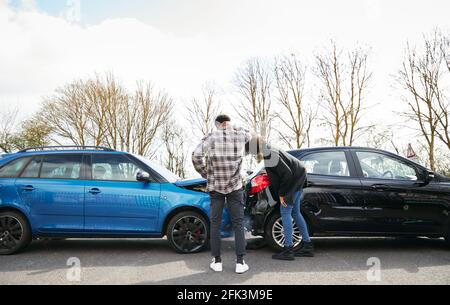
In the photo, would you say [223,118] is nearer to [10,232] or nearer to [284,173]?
[284,173]

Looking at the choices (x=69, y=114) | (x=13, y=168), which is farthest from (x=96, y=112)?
(x=13, y=168)

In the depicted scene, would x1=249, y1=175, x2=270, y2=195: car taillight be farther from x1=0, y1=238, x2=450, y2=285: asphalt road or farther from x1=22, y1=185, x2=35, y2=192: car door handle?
x1=22, y1=185, x2=35, y2=192: car door handle

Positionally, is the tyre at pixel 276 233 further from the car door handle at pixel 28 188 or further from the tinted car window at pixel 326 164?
the car door handle at pixel 28 188

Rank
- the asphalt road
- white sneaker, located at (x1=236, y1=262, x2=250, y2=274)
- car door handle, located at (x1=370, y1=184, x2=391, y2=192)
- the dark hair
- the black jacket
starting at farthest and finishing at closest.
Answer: car door handle, located at (x1=370, y1=184, x2=391, y2=192) → the black jacket → the dark hair → white sneaker, located at (x1=236, y1=262, x2=250, y2=274) → the asphalt road

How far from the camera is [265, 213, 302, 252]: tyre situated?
5.26 metres

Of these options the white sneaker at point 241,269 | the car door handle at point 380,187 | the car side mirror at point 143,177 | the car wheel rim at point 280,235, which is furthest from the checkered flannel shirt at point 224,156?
the car door handle at point 380,187

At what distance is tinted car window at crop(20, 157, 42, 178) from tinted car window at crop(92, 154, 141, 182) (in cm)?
87

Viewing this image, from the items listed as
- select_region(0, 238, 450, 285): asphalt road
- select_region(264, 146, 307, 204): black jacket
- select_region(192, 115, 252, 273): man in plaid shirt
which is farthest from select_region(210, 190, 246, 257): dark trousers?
select_region(264, 146, 307, 204): black jacket

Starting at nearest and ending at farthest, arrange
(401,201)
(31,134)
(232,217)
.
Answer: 1. (232,217)
2. (401,201)
3. (31,134)

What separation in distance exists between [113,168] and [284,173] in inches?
104

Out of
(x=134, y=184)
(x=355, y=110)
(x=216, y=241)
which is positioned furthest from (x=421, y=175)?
(x=355, y=110)

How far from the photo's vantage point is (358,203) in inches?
208

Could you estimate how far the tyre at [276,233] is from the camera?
5258 mm

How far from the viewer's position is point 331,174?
5414 millimetres
